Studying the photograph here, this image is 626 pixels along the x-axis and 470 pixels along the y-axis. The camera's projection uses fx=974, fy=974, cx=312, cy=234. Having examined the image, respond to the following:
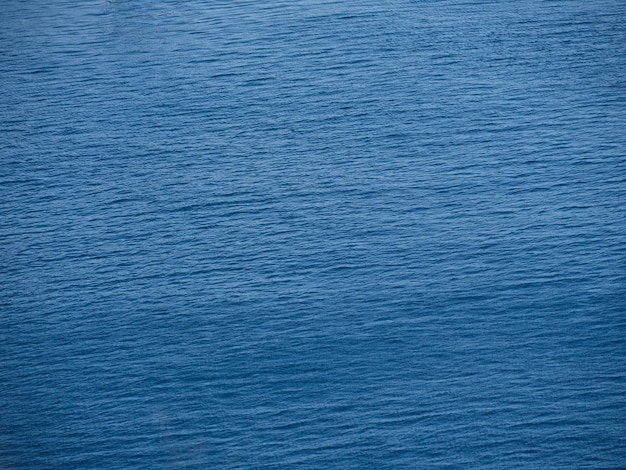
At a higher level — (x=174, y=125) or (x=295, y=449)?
(x=174, y=125)

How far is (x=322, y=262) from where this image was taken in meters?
136

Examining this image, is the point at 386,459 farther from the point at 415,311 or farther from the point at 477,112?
the point at 477,112

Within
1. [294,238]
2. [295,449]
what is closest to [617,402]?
[295,449]

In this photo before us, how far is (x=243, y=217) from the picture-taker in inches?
5832

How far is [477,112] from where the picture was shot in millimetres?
174500

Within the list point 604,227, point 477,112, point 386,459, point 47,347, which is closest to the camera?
point 386,459

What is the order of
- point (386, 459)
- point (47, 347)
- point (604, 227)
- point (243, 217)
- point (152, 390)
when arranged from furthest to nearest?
point (243, 217) → point (604, 227) → point (47, 347) → point (152, 390) → point (386, 459)

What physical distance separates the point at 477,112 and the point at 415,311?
6149 centimetres

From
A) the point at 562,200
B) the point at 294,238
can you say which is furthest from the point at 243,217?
the point at 562,200

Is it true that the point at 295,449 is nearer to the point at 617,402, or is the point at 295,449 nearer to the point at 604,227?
the point at 617,402

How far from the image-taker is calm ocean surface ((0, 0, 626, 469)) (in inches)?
4289

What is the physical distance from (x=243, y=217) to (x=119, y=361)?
3578 centimetres

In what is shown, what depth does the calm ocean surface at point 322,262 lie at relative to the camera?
357 feet

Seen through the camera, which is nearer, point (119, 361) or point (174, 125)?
point (119, 361)
